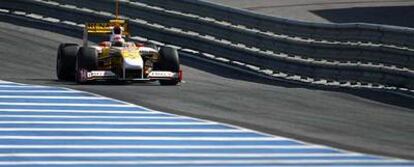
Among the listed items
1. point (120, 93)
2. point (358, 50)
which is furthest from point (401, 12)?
point (120, 93)

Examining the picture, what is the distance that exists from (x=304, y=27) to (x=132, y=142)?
10.8 m

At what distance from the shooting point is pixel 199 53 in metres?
25.8

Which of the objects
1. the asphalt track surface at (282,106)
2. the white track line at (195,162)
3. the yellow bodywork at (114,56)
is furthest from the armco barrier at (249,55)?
the white track line at (195,162)

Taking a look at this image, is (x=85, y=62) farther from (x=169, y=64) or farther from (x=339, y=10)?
(x=339, y=10)

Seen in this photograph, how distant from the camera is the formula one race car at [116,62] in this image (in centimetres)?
1939

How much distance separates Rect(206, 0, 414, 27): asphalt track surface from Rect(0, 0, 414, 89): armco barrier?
15.7 feet

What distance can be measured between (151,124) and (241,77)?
10.3 meters

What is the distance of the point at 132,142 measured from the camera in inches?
495

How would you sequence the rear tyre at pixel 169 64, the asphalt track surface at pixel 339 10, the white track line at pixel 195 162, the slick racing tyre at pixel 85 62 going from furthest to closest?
the asphalt track surface at pixel 339 10
the rear tyre at pixel 169 64
the slick racing tyre at pixel 85 62
the white track line at pixel 195 162

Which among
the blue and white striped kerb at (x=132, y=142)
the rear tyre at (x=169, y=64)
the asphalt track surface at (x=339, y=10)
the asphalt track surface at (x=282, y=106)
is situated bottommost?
the asphalt track surface at (x=282, y=106)

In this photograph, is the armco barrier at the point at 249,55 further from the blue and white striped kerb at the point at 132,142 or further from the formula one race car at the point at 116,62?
the blue and white striped kerb at the point at 132,142

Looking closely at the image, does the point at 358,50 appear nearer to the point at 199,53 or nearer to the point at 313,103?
the point at 313,103

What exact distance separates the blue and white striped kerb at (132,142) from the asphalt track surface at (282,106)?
1.98 ft

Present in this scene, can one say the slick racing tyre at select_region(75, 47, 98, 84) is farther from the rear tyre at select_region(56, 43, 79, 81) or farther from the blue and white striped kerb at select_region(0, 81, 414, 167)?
the blue and white striped kerb at select_region(0, 81, 414, 167)
